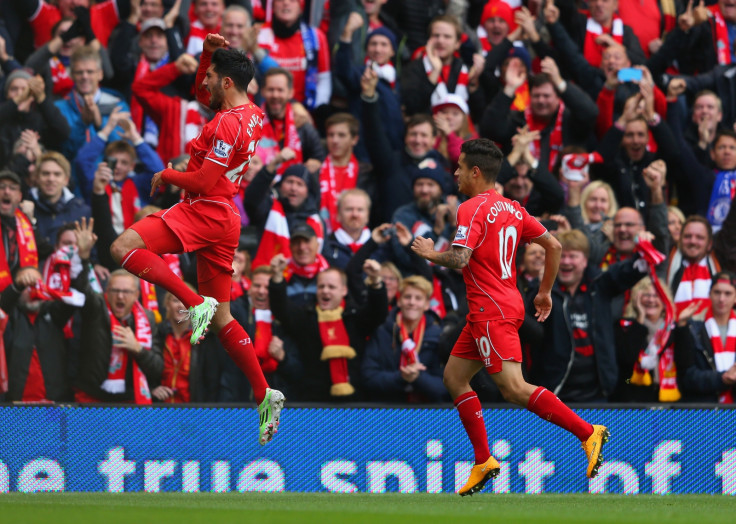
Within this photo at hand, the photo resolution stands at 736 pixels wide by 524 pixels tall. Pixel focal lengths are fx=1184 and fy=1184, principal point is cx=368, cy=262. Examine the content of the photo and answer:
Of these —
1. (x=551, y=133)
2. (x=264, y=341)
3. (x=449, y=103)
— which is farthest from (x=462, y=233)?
(x=551, y=133)

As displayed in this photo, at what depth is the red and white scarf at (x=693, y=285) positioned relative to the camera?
1127 centimetres

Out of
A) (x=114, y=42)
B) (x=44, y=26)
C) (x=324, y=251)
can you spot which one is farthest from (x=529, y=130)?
(x=44, y=26)

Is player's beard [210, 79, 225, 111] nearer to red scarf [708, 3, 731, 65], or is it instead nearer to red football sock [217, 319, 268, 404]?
red football sock [217, 319, 268, 404]

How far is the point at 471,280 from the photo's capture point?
7871 mm

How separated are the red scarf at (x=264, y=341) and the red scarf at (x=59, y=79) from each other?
394 centimetres

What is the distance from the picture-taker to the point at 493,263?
308 inches

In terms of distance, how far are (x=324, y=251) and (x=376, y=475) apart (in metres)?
2.97

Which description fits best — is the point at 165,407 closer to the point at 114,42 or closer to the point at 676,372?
the point at 676,372

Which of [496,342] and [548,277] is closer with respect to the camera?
[496,342]

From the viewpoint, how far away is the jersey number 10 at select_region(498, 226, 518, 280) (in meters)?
7.84

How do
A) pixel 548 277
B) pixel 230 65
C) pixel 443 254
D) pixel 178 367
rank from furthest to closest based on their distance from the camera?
pixel 178 367 → pixel 548 277 → pixel 230 65 → pixel 443 254

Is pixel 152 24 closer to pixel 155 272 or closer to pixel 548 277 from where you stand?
pixel 155 272

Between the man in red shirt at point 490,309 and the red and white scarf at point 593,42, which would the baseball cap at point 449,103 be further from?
the man in red shirt at point 490,309

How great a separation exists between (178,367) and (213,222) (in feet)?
8.89
